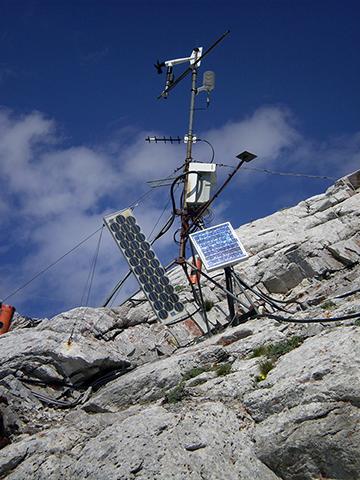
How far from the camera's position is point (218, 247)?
1603cm

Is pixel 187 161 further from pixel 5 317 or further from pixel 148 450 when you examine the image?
pixel 148 450

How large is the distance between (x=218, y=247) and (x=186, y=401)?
681cm

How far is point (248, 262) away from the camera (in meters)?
25.3

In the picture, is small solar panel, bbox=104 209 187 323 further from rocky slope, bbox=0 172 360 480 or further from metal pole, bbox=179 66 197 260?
rocky slope, bbox=0 172 360 480

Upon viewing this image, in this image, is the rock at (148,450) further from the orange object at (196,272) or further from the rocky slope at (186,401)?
the orange object at (196,272)

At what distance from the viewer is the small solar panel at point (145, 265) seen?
16328 mm

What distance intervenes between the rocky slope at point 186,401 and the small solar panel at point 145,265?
2166 millimetres

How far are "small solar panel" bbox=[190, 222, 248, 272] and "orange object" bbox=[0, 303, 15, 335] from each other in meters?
9.75

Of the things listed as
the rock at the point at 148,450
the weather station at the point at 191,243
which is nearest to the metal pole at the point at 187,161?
the weather station at the point at 191,243

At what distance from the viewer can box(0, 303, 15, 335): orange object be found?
1978 cm

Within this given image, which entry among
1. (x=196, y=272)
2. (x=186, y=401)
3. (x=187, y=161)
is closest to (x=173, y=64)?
(x=187, y=161)

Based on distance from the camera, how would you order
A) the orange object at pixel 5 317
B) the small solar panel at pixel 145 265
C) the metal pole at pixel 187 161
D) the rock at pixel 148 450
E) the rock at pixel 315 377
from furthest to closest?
the orange object at pixel 5 317, the metal pole at pixel 187 161, the small solar panel at pixel 145 265, the rock at pixel 315 377, the rock at pixel 148 450

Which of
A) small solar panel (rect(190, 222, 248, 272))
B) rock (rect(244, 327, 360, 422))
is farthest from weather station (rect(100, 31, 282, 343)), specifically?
rock (rect(244, 327, 360, 422))

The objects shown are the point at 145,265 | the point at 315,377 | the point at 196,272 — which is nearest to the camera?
the point at 315,377
